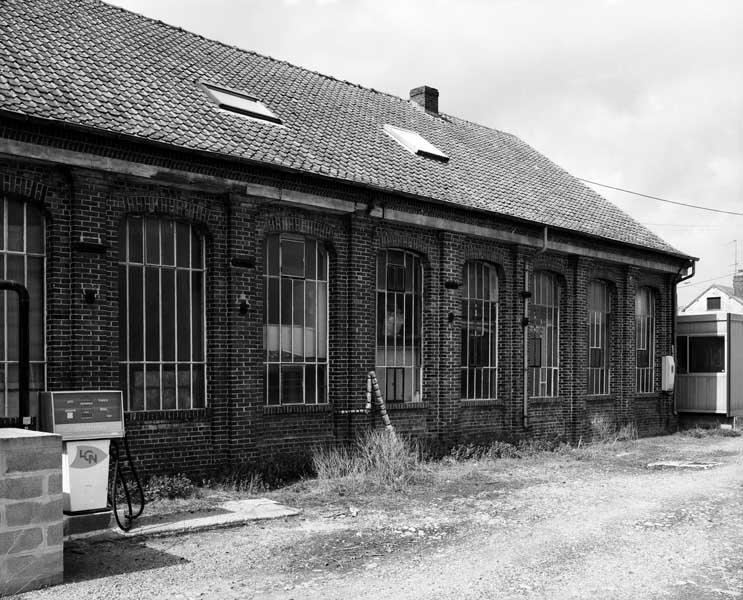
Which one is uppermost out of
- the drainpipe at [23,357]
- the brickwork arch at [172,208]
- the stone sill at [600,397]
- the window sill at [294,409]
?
the brickwork arch at [172,208]

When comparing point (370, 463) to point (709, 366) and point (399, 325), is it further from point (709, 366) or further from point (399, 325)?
point (709, 366)

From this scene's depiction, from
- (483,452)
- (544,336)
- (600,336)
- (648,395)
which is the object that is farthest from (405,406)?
(648,395)

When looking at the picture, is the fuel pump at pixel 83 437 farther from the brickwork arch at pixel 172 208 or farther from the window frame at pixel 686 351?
the window frame at pixel 686 351

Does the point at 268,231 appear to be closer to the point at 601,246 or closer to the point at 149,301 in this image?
the point at 149,301

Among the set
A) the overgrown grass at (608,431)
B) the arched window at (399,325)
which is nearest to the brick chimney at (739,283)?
the overgrown grass at (608,431)

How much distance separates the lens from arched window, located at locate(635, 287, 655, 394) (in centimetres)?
2191

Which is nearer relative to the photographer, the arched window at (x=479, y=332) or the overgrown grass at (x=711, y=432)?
the arched window at (x=479, y=332)

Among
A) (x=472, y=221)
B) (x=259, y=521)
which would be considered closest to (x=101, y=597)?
(x=259, y=521)

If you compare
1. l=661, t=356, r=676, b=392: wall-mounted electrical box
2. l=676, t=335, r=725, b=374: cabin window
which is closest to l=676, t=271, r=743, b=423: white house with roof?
l=676, t=335, r=725, b=374: cabin window

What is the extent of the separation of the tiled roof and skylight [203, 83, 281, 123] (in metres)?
0.19

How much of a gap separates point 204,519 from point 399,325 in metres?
6.64

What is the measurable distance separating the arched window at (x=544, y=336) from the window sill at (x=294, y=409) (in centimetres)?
590

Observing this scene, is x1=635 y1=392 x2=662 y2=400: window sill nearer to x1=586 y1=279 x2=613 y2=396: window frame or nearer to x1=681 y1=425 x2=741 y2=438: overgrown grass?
x1=681 y1=425 x2=741 y2=438: overgrown grass

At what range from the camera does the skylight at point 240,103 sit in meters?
14.1
